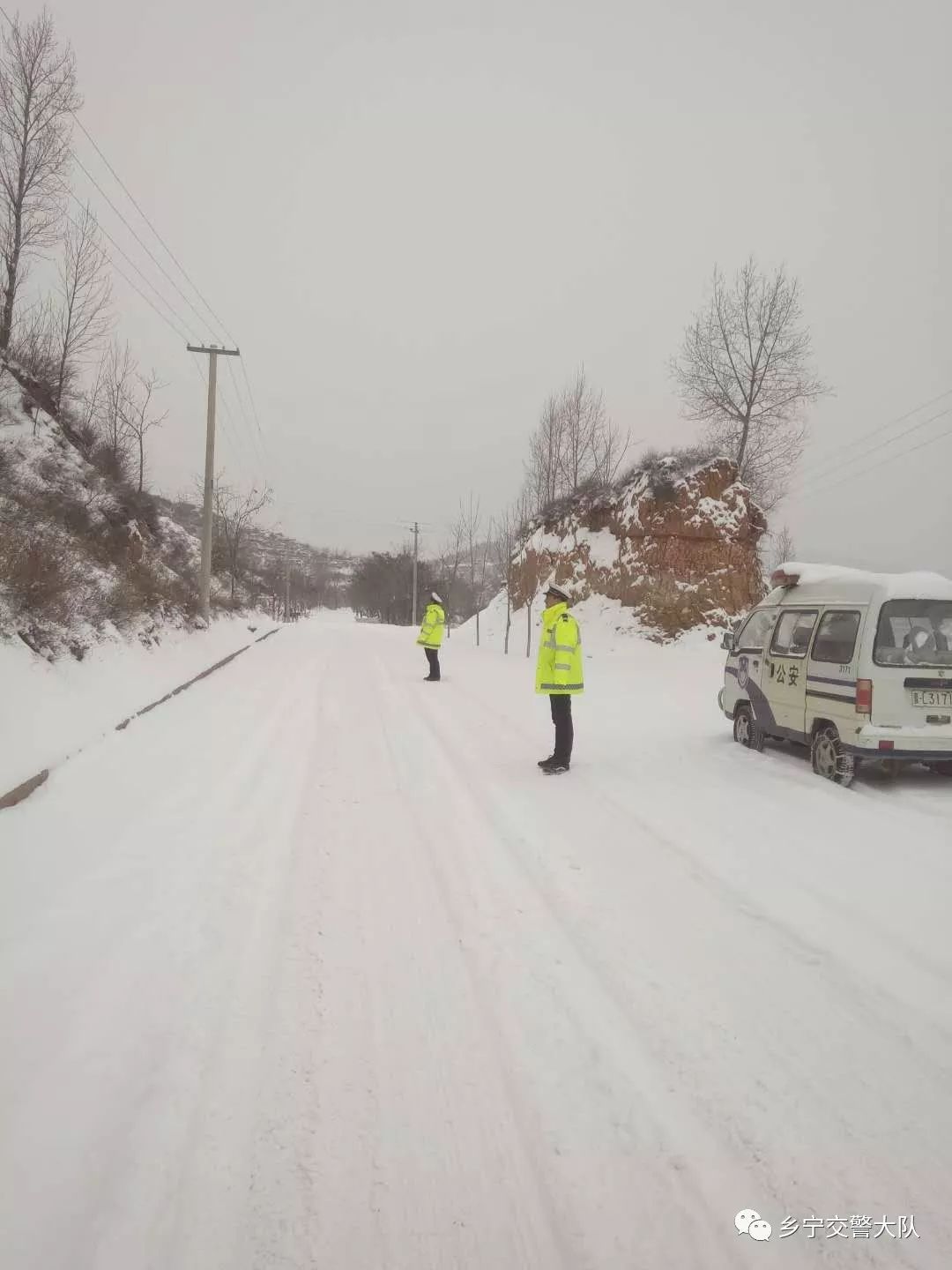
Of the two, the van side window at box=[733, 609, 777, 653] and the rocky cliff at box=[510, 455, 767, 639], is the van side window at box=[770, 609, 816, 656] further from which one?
the rocky cliff at box=[510, 455, 767, 639]

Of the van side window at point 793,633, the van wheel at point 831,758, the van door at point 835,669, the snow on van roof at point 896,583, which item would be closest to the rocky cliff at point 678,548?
the van side window at point 793,633

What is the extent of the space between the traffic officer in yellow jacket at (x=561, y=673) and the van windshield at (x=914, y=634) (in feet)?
9.67

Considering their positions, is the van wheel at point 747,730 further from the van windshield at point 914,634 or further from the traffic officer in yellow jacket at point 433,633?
the traffic officer in yellow jacket at point 433,633

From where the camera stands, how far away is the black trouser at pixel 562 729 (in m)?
7.00

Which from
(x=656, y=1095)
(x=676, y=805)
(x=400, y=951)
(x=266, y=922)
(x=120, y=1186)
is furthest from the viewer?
(x=676, y=805)

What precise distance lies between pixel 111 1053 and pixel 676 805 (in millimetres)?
4701

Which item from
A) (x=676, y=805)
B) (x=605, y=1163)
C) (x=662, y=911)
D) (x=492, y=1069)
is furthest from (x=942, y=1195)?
(x=676, y=805)

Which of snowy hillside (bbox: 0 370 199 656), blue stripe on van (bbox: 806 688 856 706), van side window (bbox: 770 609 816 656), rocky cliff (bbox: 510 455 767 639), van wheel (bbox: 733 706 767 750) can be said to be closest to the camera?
blue stripe on van (bbox: 806 688 856 706)

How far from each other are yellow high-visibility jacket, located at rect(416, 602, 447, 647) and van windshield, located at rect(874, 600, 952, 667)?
29.9 feet

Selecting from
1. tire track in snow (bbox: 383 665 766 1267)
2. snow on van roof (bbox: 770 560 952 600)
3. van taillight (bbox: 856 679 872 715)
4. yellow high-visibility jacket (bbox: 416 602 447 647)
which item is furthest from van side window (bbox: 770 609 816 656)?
yellow high-visibility jacket (bbox: 416 602 447 647)

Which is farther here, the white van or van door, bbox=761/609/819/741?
van door, bbox=761/609/819/741

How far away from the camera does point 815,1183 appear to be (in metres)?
2.11

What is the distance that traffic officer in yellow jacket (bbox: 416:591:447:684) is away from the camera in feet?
47.0

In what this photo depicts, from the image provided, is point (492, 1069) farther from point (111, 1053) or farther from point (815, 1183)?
point (111, 1053)
